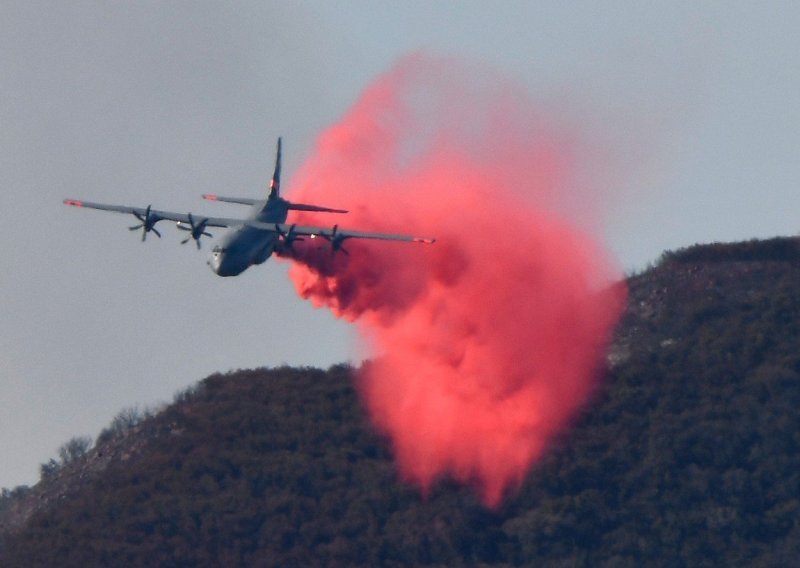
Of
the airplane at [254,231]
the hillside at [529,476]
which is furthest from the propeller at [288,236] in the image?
the hillside at [529,476]

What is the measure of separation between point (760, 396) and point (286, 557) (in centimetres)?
2576

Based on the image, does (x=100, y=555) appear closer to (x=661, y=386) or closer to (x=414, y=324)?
(x=414, y=324)

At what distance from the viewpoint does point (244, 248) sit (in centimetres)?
8394

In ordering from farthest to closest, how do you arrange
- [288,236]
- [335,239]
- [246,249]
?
1. [288,236]
2. [335,239]
3. [246,249]

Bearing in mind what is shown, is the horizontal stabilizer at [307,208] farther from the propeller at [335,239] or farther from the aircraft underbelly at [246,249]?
the aircraft underbelly at [246,249]

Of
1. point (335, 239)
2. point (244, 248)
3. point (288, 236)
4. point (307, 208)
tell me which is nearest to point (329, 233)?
point (335, 239)

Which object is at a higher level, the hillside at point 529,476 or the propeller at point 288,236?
the propeller at point 288,236

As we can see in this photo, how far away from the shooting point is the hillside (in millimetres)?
92438

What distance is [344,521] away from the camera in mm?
97188

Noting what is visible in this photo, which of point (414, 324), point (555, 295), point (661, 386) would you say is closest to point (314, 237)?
point (414, 324)

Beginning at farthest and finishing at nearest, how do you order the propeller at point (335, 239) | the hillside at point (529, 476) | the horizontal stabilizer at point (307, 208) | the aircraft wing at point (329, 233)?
the hillside at point (529, 476)
the horizontal stabilizer at point (307, 208)
the propeller at point (335, 239)
the aircraft wing at point (329, 233)

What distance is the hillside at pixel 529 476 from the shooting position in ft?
303

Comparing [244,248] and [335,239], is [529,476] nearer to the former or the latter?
[335,239]

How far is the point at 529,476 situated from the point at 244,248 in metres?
21.7
